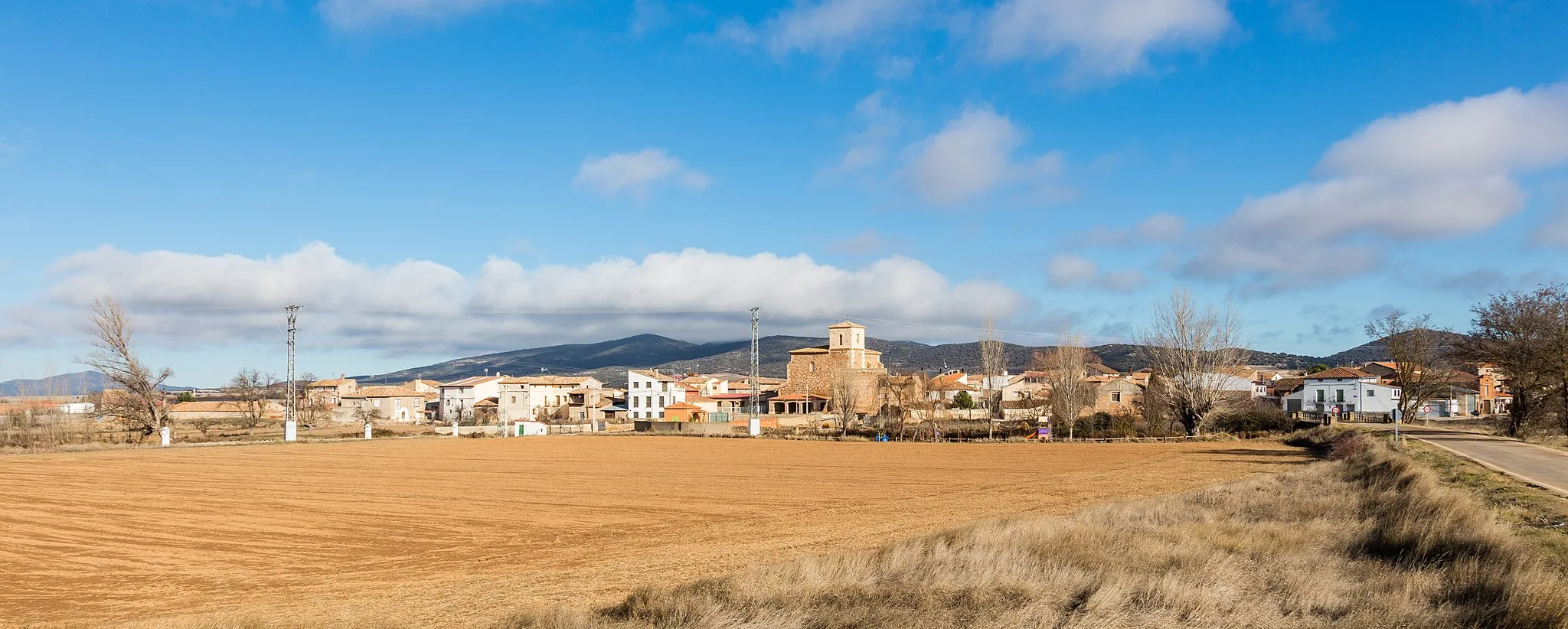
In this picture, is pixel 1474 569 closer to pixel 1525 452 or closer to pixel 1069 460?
pixel 1525 452

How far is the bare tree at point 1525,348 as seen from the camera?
37188mm

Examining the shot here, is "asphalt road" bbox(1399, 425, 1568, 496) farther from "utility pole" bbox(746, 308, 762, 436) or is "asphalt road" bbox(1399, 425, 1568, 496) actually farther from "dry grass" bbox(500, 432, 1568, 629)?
"utility pole" bbox(746, 308, 762, 436)

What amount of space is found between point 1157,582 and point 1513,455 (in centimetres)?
2400

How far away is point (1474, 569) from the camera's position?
877cm

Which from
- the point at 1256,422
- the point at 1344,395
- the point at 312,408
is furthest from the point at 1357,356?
the point at 312,408

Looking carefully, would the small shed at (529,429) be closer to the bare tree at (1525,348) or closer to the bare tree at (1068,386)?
the bare tree at (1068,386)

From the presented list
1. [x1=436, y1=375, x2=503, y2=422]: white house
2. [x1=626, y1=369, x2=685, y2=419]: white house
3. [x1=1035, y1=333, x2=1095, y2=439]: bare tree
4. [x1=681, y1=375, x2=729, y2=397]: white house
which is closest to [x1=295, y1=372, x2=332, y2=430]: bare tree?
[x1=436, y1=375, x2=503, y2=422]: white house

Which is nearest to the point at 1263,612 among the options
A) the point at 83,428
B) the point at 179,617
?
the point at 179,617

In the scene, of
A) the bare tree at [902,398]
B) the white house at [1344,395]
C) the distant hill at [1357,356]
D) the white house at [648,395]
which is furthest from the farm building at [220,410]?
the distant hill at [1357,356]

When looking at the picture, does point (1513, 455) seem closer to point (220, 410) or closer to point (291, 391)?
point (291, 391)

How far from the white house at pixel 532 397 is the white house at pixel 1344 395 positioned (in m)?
70.3

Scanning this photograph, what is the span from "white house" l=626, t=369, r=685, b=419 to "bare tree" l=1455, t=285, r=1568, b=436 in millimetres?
68411

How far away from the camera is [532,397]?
10256cm

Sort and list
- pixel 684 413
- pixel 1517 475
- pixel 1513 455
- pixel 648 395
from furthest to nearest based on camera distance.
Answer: pixel 648 395 → pixel 684 413 → pixel 1513 455 → pixel 1517 475
